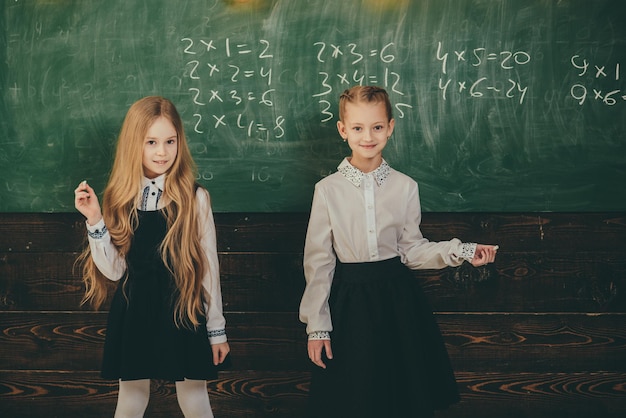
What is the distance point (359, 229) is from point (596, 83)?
112 cm

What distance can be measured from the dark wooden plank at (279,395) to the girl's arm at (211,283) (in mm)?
557

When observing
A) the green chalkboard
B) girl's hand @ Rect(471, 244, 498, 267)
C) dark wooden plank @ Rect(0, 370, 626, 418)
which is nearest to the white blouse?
girl's hand @ Rect(471, 244, 498, 267)

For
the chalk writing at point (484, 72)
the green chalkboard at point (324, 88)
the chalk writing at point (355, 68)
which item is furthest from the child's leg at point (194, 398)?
the chalk writing at point (484, 72)

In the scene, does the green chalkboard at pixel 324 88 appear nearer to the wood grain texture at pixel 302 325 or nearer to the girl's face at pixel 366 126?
the wood grain texture at pixel 302 325

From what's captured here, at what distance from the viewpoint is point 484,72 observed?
9.21 feet

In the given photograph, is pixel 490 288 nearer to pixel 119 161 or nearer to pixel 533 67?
pixel 533 67

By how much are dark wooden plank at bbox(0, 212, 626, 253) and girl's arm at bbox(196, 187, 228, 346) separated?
1.33 ft

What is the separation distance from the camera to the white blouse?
2500mm

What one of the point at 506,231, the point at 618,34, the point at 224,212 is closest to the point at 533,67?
the point at 618,34

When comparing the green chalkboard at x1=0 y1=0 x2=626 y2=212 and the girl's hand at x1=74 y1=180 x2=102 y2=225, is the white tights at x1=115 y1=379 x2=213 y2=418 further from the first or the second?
the green chalkboard at x1=0 y1=0 x2=626 y2=212

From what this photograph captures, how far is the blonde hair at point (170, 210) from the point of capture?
2438 mm

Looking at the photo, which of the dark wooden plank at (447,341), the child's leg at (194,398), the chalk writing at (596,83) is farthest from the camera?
the dark wooden plank at (447,341)

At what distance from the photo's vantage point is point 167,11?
2.84 m

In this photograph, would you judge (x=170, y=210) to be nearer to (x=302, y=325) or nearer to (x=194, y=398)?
(x=194, y=398)
